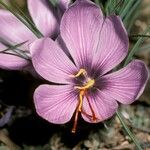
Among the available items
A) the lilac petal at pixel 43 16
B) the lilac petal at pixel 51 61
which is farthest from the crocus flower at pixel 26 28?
the lilac petal at pixel 51 61

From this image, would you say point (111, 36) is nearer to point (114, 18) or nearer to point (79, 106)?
point (114, 18)

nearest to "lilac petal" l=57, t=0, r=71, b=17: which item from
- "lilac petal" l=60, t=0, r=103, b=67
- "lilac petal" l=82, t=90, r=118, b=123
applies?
"lilac petal" l=60, t=0, r=103, b=67

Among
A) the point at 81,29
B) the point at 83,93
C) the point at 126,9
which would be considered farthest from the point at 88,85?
the point at 126,9

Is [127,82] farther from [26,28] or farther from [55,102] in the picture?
[26,28]

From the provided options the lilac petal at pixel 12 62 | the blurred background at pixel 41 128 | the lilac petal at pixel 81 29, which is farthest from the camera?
the blurred background at pixel 41 128

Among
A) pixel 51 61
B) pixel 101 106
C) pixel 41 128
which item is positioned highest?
pixel 51 61

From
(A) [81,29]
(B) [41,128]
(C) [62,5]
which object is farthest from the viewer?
(B) [41,128]

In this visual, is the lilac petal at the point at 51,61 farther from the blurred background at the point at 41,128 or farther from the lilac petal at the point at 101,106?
the blurred background at the point at 41,128
